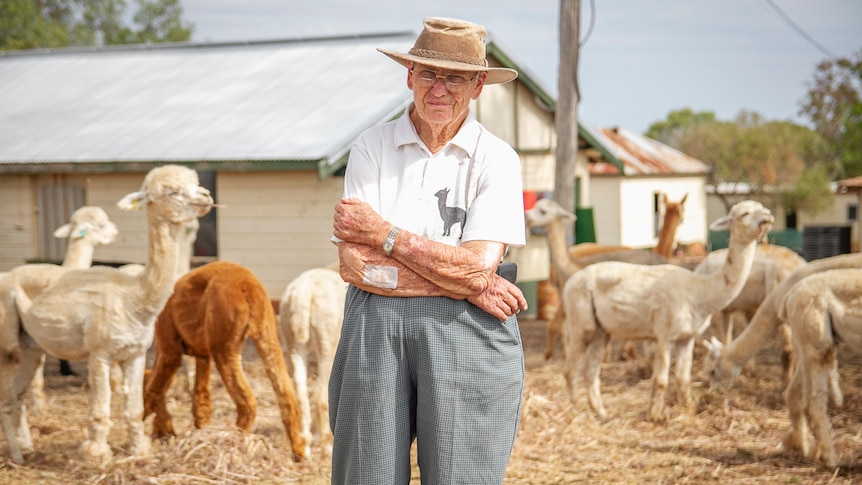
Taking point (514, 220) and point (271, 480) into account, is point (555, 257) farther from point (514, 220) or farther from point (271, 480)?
point (514, 220)

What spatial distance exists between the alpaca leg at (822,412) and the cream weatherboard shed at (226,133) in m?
7.59

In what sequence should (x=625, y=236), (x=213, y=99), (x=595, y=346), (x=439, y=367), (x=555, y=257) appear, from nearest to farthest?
(x=439, y=367), (x=595, y=346), (x=555, y=257), (x=213, y=99), (x=625, y=236)

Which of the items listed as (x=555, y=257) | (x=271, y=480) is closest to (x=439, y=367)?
(x=271, y=480)

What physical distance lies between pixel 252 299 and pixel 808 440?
449cm

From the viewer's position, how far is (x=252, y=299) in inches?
306

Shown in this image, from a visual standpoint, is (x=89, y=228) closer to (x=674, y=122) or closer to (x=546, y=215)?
(x=546, y=215)

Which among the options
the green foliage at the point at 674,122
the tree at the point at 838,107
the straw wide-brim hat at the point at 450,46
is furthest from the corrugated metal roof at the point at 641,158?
the green foliage at the point at 674,122

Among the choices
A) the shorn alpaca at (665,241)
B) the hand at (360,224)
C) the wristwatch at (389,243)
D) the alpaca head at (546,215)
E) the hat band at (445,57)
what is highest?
the hat band at (445,57)

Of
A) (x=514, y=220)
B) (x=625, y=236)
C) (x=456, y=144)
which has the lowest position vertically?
(x=625, y=236)

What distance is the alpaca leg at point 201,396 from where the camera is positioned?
804 cm

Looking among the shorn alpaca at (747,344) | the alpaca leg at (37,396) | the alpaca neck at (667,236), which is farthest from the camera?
the alpaca neck at (667,236)

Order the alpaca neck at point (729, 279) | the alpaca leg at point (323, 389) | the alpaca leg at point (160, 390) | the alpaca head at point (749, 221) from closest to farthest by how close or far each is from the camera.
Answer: the alpaca leg at point (323, 389), the alpaca leg at point (160, 390), the alpaca head at point (749, 221), the alpaca neck at point (729, 279)

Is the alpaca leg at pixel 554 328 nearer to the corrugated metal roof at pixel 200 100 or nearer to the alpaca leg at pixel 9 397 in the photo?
the corrugated metal roof at pixel 200 100

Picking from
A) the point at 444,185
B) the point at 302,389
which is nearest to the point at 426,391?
the point at 444,185
